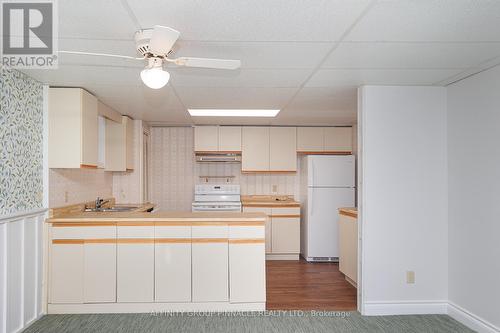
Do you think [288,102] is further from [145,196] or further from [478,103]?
[145,196]

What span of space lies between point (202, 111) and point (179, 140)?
1.56 m

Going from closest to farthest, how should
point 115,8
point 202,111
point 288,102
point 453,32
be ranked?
point 115,8 < point 453,32 < point 288,102 < point 202,111

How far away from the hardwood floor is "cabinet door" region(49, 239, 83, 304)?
1931 mm

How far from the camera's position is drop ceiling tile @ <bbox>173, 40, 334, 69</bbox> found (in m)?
2.58

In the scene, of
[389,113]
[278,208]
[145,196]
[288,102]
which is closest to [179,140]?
[145,196]

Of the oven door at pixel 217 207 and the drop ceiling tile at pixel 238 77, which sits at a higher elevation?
the drop ceiling tile at pixel 238 77

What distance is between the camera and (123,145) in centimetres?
532

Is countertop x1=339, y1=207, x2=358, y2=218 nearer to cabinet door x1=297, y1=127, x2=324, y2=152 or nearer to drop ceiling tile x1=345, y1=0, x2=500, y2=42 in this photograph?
cabinet door x1=297, y1=127, x2=324, y2=152

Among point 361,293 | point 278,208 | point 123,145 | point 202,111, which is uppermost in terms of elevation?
point 202,111

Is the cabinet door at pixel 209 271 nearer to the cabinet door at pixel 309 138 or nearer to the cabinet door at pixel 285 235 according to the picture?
the cabinet door at pixel 285 235

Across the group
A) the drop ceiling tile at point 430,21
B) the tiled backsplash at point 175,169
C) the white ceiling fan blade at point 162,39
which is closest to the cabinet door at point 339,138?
the tiled backsplash at point 175,169

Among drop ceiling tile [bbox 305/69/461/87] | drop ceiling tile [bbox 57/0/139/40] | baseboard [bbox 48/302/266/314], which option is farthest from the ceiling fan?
baseboard [bbox 48/302/266/314]

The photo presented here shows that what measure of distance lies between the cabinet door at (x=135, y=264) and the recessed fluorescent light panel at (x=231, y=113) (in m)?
2.00

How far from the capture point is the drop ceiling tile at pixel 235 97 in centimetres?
391
